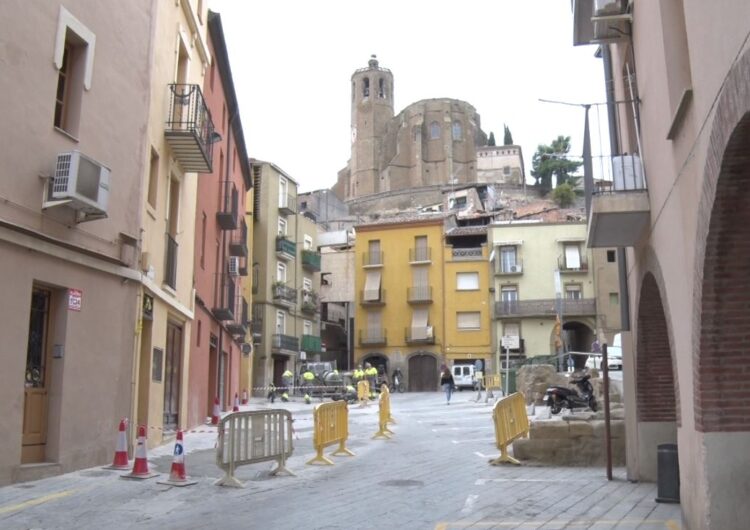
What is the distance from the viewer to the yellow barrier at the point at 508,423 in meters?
12.1

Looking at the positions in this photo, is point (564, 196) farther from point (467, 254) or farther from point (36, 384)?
point (36, 384)

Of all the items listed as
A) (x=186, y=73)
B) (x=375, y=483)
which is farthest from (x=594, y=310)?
(x=375, y=483)

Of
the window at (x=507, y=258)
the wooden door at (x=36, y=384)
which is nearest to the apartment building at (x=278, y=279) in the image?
the window at (x=507, y=258)

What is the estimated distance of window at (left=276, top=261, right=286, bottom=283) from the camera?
48969mm

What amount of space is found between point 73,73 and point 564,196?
71.6 meters

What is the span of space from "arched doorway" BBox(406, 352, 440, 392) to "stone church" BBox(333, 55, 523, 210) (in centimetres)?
4174

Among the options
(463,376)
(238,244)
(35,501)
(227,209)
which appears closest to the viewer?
(35,501)

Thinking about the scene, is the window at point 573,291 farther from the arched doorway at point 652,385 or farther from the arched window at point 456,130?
the arched window at point 456,130

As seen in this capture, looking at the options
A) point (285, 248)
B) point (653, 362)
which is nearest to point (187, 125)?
point (653, 362)

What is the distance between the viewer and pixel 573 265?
176 feet

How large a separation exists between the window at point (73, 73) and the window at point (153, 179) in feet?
9.15

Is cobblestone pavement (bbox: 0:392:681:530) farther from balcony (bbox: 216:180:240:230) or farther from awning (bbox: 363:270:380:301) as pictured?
awning (bbox: 363:270:380:301)

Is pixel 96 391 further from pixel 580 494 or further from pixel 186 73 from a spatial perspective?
pixel 186 73

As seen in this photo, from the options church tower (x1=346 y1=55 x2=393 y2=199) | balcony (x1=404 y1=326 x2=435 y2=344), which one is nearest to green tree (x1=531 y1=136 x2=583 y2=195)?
church tower (x1=346 y1=55 x2=393 y2=199)
